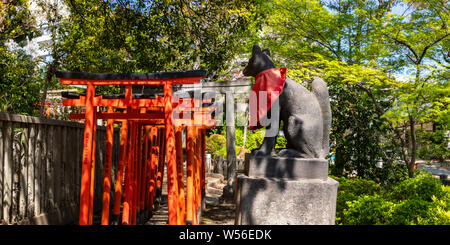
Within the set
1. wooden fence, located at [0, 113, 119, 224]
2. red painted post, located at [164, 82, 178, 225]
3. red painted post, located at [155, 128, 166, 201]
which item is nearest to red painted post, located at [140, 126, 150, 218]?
red painted post, located at [155, 128, 166, 201]

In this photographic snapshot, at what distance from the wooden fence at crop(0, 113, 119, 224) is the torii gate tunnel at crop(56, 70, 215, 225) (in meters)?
0.68

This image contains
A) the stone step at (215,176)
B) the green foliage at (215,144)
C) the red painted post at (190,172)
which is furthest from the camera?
the green foliage at (215,144)

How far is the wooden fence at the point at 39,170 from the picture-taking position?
4.24 meters

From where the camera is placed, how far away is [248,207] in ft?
11.4

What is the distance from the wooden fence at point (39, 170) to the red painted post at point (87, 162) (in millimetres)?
1059

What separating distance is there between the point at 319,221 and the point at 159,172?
233 inches

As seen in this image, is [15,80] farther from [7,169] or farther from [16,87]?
[7,169]

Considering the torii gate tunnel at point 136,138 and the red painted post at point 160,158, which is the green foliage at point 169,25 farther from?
the red painted post at point 160,158

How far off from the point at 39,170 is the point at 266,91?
4.16m

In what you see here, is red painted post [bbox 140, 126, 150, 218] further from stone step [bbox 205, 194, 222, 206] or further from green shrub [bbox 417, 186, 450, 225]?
green shrub [bbox 417, 186, 450, 225]

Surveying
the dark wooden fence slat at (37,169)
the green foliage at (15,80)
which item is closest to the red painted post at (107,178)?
the dark wooden fence slat at (37,169)

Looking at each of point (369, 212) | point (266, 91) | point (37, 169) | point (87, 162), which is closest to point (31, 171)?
point (37, 169)

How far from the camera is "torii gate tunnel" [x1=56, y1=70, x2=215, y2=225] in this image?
4.29 metres

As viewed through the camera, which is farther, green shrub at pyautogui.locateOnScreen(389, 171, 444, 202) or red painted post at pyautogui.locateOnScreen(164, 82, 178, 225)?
green shrub at pyautogui.locateOnScreen(389, 171, 444, 202)
